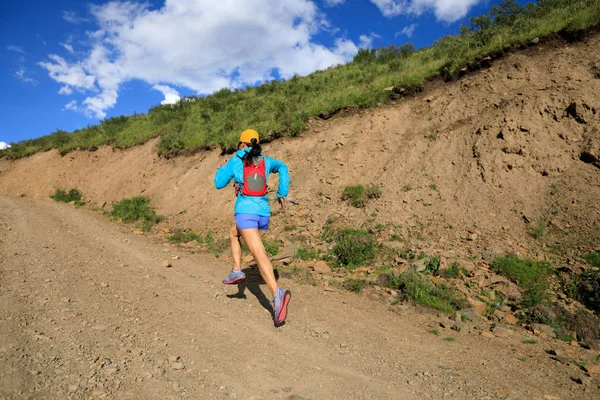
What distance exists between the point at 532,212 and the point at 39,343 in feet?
25.7

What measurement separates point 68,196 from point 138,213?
7.12 metres

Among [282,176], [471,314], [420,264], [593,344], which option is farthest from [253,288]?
[593,344]

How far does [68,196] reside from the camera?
16859mm

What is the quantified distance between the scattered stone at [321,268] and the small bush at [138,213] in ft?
20.7

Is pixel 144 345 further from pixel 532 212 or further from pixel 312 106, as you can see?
pixel 312 106

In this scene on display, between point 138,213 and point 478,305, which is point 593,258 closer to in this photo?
point 478,305

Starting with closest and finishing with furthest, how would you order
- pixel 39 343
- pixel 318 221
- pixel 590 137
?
pixel 39 343 < pixel 590 137 < pixel 318 221

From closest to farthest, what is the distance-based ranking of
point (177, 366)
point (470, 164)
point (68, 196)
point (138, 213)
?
point (177, 366) < point (470, 164) < point (138, 213) < point (68, 196)

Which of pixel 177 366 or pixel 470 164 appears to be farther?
pixel 470 164

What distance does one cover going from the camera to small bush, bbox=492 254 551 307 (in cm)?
524

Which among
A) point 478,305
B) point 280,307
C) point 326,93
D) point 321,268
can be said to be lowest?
point 478,305

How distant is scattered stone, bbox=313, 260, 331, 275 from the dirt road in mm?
850

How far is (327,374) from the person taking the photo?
10.7 ft

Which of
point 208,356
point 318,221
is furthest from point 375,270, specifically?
point 208,356
